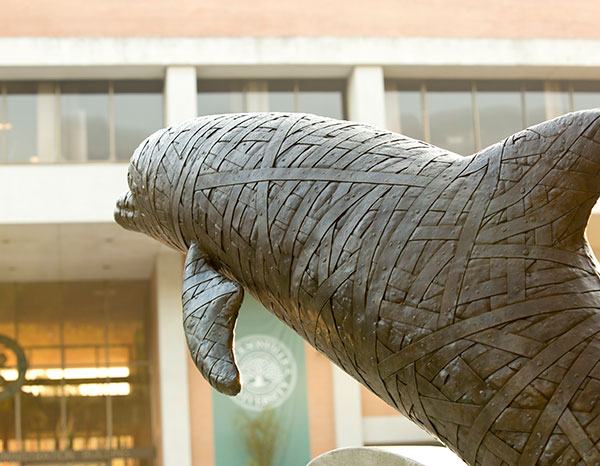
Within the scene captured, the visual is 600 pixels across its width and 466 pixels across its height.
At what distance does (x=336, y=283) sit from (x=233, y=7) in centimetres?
1796

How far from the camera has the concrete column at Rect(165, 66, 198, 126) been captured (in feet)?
62.4

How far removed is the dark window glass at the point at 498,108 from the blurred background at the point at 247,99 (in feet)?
0.11

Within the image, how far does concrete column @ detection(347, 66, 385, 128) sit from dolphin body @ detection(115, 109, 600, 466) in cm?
1641

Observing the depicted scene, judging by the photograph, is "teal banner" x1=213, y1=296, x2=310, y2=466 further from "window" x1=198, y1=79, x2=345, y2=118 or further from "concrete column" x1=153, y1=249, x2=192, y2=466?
"window" x1=198, y1=79, x2=345, y2=118

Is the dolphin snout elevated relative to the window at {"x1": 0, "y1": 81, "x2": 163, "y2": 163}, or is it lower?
lower

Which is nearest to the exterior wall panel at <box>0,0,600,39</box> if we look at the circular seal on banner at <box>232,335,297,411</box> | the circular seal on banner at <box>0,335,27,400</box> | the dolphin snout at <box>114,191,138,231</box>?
the circular seal on banner at <box>232,335,297,411</box>

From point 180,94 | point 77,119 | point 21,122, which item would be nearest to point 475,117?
point 180,94

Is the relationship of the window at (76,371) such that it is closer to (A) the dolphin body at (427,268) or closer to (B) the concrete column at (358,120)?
(B) the concrete column at (358,120)

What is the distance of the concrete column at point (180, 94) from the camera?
62.4 feet

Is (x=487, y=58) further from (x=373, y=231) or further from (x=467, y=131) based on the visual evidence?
(x=373, y=231)

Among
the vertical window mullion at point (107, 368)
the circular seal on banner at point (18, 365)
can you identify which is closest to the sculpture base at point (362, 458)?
the vertical window mullion at point (107, 368)

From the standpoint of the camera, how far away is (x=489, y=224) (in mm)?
2432

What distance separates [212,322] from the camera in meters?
2.94

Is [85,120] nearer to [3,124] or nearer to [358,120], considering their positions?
[3,124]
